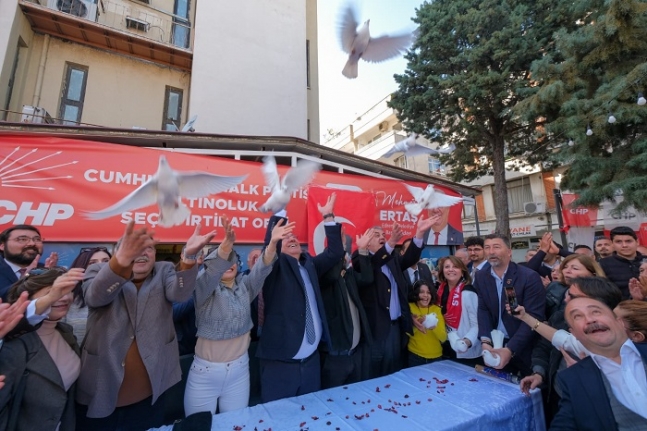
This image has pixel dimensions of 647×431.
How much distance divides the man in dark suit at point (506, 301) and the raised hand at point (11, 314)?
9.69 ft

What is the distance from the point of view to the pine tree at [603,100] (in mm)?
5770

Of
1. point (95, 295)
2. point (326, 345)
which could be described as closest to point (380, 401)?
point (326, 345)

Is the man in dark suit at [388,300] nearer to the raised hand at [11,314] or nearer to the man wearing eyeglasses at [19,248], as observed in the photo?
the raised hand at [11,314]

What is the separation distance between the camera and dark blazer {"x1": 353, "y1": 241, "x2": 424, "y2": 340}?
10.0 ft

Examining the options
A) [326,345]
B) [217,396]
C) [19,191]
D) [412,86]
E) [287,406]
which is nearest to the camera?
[287,406]

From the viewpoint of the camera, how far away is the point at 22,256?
265cm

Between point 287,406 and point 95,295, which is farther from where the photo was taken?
point 287,406

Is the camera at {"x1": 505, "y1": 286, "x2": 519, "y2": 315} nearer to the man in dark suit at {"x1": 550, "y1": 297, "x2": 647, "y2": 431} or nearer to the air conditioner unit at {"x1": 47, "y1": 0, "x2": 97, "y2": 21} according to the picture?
the man in dark suit at {"x1": 550, "y1": 297, "x2": 647, "y2": 431}

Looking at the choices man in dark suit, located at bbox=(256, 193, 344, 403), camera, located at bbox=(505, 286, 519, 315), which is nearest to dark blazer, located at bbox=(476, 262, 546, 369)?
camera, located at bbox=(505, 286, 519, 315)

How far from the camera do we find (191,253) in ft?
6.65

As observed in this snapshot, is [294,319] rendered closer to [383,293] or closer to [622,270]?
[383,293]

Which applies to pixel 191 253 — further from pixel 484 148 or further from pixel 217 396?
pixel 484 148

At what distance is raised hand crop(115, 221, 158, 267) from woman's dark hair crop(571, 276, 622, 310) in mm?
2622

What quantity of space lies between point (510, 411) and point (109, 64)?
35.2ft
